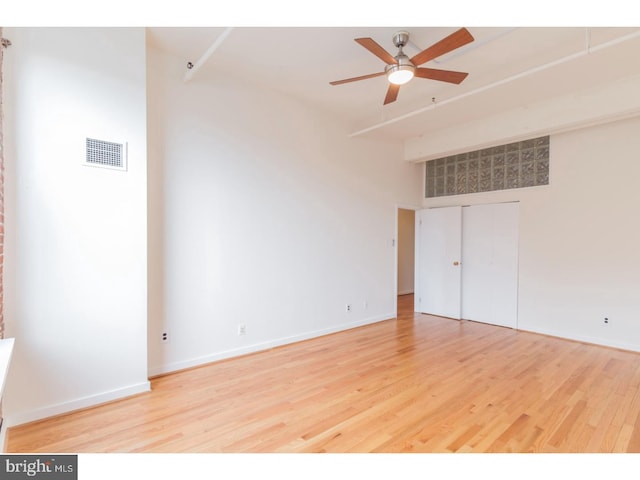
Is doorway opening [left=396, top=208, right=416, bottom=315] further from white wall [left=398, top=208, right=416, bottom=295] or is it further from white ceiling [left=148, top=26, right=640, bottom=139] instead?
white ceiling [left=148, top=26, right=640, bottom=139]

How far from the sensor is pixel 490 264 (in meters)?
5.15

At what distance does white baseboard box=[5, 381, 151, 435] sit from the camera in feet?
7.16

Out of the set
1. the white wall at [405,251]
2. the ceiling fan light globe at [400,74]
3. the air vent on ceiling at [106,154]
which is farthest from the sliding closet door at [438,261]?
the air vent on ceiling at [106,154]

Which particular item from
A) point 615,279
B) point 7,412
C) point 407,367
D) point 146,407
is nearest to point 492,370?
point 407,367

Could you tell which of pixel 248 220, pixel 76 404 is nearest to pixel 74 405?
pixel 76 404

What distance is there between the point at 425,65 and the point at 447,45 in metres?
1.11

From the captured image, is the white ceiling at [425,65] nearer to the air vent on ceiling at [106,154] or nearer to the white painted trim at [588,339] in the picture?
the air vent on ceiling at [106,154]

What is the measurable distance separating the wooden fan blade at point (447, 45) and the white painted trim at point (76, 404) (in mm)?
3690

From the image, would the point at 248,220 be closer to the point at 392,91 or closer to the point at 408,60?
the point at 392,91

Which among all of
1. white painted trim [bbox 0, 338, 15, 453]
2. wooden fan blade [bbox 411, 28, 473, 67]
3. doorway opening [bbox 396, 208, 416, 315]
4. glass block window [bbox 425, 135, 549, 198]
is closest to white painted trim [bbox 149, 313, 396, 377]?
white painted trim [bbox 0, 338, 15, 453]

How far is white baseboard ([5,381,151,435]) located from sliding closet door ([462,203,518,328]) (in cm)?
504

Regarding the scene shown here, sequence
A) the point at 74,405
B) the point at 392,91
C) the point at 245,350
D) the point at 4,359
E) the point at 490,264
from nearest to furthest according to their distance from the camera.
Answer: the point at 4,359 → the point at 74,405 → the point at 392,91 → the point at 245,350 → the point at 490,264
